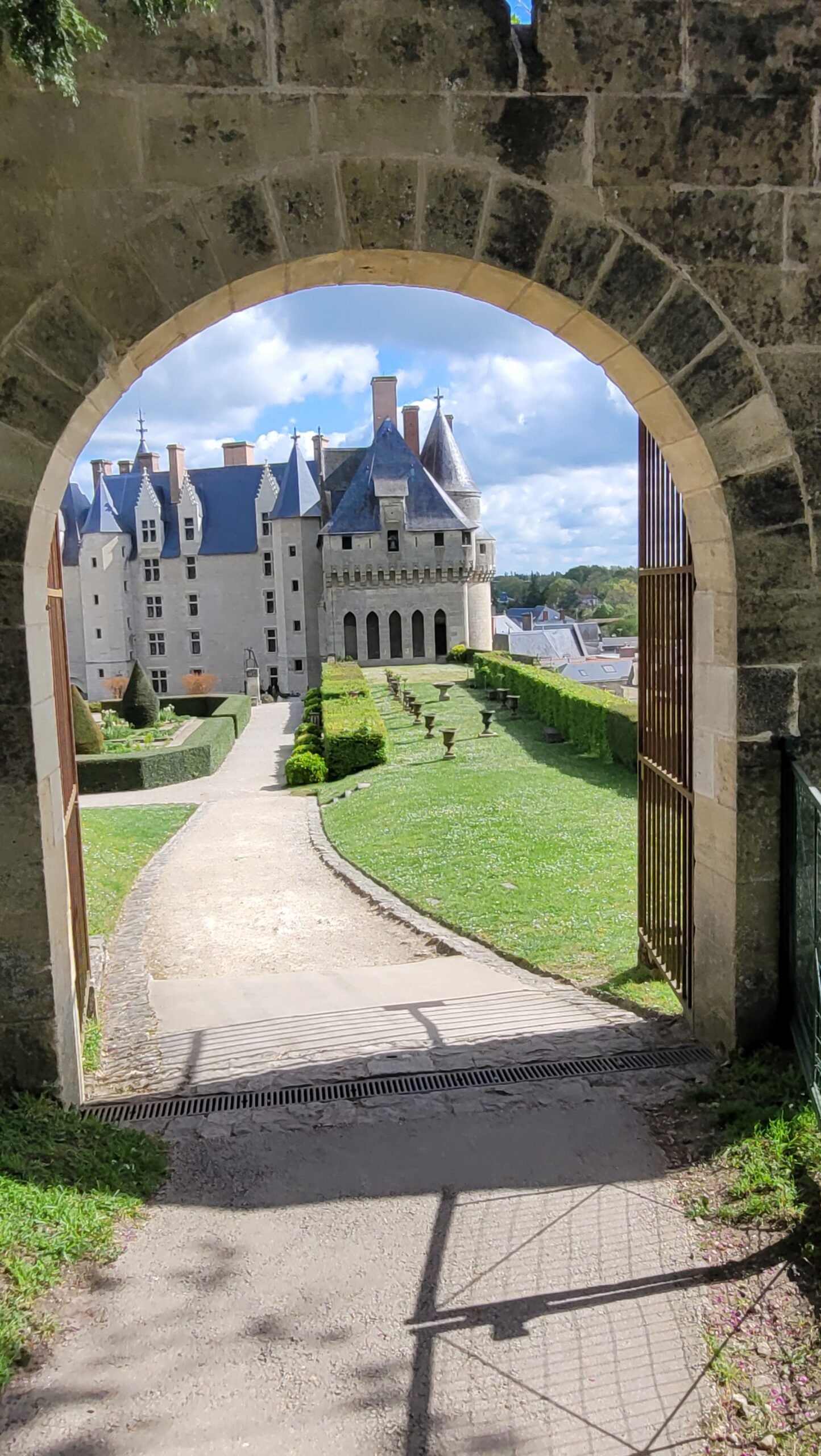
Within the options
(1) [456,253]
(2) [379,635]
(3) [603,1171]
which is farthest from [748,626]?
(2) [379,635]

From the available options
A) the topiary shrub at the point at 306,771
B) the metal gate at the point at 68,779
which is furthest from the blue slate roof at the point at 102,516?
the metal gate at the point at 68,779

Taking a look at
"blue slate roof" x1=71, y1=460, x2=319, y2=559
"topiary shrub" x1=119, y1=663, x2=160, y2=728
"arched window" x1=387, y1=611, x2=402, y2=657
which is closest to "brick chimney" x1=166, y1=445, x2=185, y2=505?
"blue slate roof" x1=71, y1=460, x2=319, y2=559

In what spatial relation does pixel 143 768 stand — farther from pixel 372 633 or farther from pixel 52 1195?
pixel 372 633

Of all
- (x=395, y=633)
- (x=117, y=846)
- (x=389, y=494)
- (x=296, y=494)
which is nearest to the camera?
(x=117, y=846)

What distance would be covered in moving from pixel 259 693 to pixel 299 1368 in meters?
40.5

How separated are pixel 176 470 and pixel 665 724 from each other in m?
50.5

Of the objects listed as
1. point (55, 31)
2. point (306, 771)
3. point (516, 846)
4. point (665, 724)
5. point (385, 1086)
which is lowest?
point (306, 771)

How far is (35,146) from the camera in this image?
11.9 feet

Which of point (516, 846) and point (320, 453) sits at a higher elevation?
point (320, 453)

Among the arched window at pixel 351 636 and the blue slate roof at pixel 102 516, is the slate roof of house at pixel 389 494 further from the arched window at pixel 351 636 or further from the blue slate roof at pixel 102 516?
the blue slate roof at pixel 102 516

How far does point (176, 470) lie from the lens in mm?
51969

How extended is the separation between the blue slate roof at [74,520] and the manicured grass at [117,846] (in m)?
38.5

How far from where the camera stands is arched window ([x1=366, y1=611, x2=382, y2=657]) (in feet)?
153

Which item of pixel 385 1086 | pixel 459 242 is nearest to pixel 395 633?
pixel 385 1086
